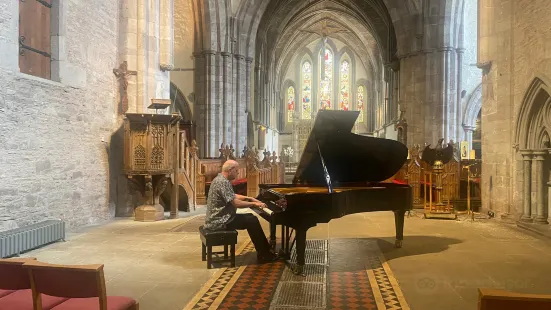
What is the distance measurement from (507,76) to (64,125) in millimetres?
9068

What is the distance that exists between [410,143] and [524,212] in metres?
10.4

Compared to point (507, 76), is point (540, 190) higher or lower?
lower

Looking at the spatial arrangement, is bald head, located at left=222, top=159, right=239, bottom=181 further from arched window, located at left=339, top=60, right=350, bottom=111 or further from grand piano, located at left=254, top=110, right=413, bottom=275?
arched window, located at left=339, top=60, right=350, bottom=111

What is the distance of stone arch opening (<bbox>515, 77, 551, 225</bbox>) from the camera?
8438 millimetres

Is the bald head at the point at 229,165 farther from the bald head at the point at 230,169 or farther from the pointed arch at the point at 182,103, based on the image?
the pointed arch at the point at 182,103

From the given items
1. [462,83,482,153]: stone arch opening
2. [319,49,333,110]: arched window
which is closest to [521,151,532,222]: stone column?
[462,83,482,153]: stone arch opening

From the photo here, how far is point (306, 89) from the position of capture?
42406mm

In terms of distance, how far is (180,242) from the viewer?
23.2ft

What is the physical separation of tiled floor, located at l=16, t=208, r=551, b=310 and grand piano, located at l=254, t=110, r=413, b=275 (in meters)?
0.69

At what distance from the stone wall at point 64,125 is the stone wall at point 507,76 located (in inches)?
338

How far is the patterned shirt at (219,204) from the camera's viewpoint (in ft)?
17.9

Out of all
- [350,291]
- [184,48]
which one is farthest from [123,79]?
[184,48]

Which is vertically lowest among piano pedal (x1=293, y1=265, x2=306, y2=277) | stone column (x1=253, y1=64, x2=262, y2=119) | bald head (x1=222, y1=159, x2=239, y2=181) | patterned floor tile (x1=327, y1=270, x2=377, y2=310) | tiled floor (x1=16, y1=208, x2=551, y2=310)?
patterned floor tile (x1=327, y1=270, x2=377, y2=310)

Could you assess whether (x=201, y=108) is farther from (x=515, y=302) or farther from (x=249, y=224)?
(x=515, y=302)
